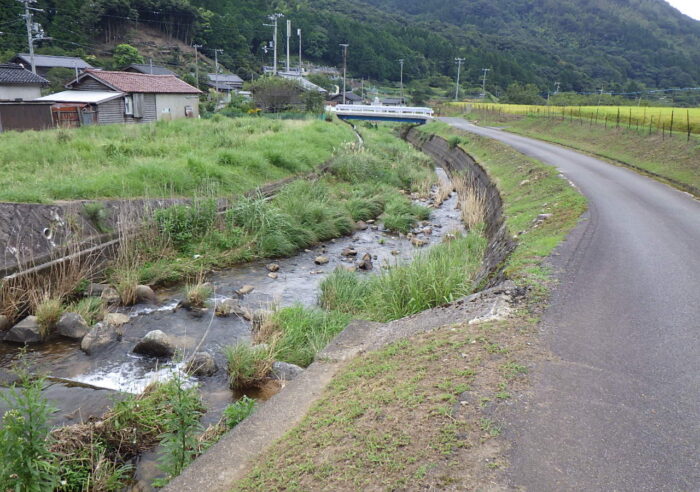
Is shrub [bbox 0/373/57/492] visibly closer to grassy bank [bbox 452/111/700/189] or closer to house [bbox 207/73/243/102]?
grassy bank [bbox 452/111/700/189]

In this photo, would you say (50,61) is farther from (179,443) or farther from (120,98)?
(179,443)

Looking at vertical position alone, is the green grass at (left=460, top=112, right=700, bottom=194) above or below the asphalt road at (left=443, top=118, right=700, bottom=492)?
above

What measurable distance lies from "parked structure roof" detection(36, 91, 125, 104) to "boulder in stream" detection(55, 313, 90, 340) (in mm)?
29842

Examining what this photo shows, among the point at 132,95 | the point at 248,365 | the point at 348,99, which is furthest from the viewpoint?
the point at 348,99

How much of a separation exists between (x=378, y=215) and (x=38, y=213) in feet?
36.9

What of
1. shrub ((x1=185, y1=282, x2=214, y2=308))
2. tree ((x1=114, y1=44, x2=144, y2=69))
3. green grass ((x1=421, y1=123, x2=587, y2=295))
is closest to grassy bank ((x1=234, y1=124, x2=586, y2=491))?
green grass ((x1=421, y1=123, x2=587, y2=295))

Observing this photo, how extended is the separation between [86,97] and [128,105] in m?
2.66

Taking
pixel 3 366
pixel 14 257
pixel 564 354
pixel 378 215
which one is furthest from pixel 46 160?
pixel 564 354

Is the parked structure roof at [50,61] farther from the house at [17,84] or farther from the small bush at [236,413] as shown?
the small bush at [236,413]

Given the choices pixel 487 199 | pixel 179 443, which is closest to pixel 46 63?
pixel 487 199

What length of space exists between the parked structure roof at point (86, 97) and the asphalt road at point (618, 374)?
33521 mm

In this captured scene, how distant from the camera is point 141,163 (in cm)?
1505

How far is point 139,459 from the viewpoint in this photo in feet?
18.2

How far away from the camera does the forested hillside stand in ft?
256
